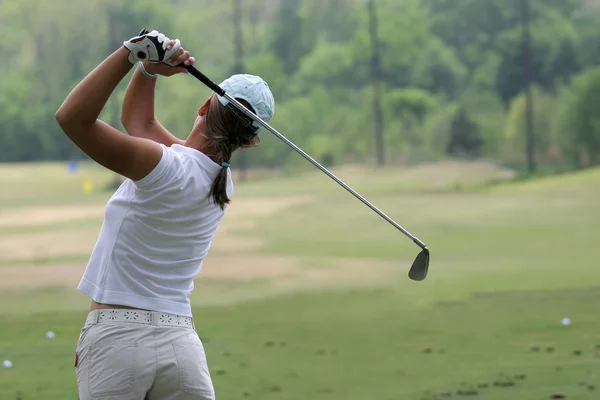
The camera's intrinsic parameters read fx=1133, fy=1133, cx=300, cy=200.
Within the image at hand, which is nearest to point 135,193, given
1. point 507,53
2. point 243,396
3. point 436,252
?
point 243,396

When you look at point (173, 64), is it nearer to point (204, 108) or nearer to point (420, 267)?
point (204, 108)

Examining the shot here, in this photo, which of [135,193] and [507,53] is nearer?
[135,193]

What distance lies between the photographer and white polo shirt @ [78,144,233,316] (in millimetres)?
2568

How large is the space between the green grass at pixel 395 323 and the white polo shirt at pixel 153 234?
353cm

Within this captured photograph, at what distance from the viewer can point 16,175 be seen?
39875mm

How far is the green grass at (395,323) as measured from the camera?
6.45 m

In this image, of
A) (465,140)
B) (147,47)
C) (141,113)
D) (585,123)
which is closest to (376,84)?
(465,140)

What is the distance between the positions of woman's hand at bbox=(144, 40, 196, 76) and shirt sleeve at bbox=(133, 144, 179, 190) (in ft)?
0.65

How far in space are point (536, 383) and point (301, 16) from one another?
45372 mm

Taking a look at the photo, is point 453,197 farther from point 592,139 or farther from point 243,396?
point 243,396

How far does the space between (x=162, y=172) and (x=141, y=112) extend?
490mm

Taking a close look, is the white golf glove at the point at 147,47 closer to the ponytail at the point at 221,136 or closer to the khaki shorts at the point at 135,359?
the ponytail at the point at 221,136

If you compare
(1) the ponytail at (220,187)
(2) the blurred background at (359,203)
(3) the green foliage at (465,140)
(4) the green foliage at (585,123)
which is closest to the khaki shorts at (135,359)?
(1) the ponytail at (220,187)

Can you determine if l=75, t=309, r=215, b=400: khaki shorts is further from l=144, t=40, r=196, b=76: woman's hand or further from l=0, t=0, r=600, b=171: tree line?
l=0, t=0, r=600, b=171: tree line
